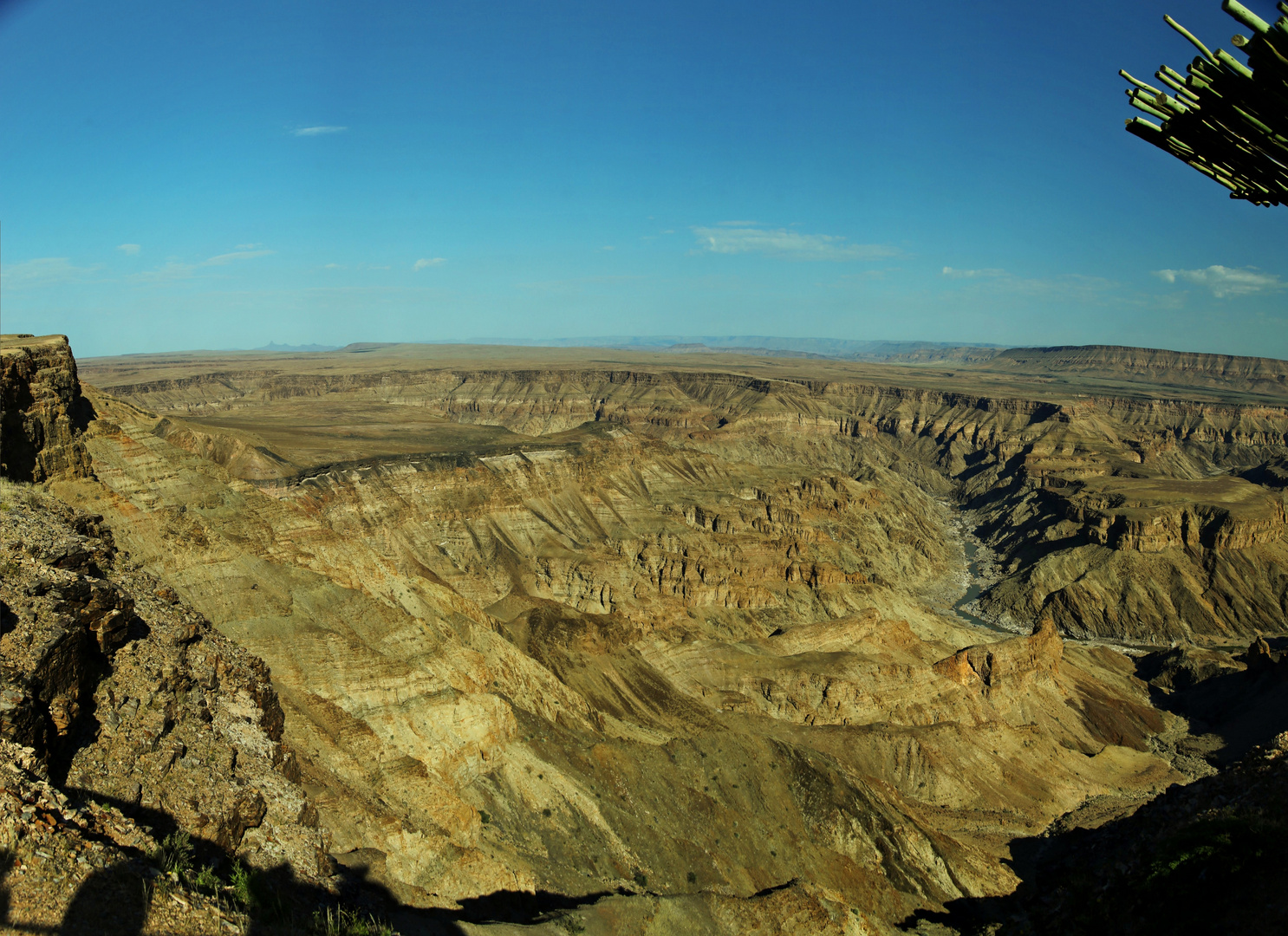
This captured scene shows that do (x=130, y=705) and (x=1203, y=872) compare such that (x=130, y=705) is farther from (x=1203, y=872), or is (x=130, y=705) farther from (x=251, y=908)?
(x=1203, y=872)

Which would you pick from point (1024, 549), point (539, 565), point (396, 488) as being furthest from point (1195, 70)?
point (1024, 549)

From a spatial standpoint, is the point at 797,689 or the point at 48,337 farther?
the point at 797,689

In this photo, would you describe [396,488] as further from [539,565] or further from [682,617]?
[682,617]

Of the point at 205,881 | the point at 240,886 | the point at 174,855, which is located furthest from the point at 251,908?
the point at 174,855

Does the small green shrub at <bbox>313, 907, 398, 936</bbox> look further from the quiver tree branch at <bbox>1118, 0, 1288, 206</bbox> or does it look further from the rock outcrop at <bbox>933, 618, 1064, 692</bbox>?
the rock outcrop at <bbox>933, 618, 1064, 692</bbox>

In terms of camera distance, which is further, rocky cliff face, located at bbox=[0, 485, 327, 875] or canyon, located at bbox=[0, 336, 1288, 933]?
canyon, located at bbox=[0, 336, 1288, 933]

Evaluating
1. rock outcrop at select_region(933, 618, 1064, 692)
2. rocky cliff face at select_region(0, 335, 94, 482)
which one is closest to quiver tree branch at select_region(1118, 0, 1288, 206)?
rocky cliff face at select_region(0, 335, 94, 482)
